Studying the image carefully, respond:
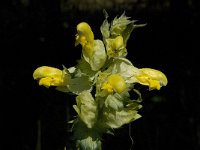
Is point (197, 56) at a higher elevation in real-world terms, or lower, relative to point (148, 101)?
higher

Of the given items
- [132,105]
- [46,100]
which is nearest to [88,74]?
[132,105]

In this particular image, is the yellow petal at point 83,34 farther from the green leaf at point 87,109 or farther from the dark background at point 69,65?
the dark background at point 69,65

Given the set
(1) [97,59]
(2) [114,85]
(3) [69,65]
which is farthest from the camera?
(3) [69,65]

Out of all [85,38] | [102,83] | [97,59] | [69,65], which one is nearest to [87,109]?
[102,83]

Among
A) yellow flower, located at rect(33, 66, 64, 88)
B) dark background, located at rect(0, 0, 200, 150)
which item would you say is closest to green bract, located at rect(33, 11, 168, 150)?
yellow flower, located at rect(33, 66, 64, 88)

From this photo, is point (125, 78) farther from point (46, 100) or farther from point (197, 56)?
point (197, 56)

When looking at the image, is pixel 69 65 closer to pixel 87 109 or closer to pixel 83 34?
pixel 83 34
